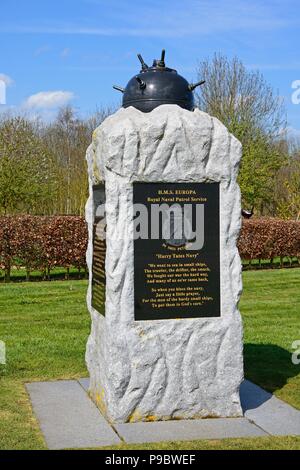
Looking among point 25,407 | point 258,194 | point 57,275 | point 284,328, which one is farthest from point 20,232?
point 258,194

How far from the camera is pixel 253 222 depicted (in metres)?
20.0

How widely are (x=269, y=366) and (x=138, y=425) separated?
271 centimetres

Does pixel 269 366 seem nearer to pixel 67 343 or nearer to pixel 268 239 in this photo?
pixel 67 343

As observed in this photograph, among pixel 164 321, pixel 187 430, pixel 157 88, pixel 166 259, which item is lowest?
pixel 187 430

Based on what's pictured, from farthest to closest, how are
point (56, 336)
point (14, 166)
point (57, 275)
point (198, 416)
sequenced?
point (14, 166) < point (57, 275) < point (56, 336) < point (198, 416)

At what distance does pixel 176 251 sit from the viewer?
6297mm

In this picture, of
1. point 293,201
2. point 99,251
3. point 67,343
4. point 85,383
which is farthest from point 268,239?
point 99,251

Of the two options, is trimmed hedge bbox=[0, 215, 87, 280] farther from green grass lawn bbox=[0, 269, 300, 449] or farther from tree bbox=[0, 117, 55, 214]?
tree bbox=[0, 117, 55, 214]

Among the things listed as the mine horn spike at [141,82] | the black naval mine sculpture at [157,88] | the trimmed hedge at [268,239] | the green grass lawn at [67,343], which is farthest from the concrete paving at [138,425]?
the trimmed hedge at [268,239]

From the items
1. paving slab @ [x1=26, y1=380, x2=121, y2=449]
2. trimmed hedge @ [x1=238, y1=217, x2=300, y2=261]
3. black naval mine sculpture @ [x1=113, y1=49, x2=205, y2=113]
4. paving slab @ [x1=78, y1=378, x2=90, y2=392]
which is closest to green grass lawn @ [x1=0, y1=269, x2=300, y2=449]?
paving slab @ [x1=26, y1=380, x2=121, y2=449]

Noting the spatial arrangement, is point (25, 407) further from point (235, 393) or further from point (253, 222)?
point (253, 222)

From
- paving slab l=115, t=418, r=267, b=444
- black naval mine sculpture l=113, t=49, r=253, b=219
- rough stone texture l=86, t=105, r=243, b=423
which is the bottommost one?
paving slab l=115, t=418, r=267, b=444

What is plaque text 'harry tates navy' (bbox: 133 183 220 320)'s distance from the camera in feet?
20.3

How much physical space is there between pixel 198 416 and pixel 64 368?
2328mm
